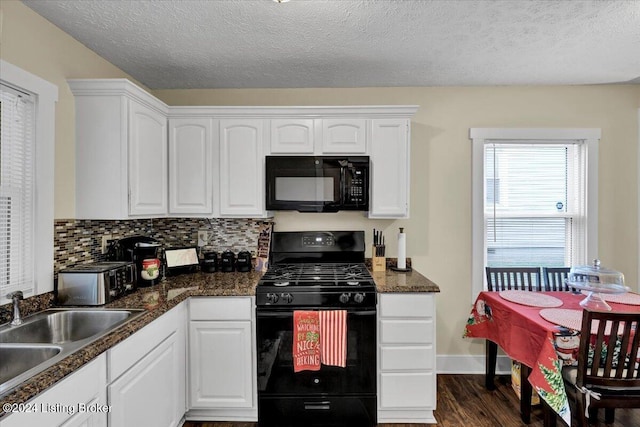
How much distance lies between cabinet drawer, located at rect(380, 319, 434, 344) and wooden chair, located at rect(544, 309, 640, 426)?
84 cm

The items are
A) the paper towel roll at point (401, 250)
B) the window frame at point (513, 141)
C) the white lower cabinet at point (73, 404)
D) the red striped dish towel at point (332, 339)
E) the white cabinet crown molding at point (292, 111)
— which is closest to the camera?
the white lower cabinet at point (73, 404)

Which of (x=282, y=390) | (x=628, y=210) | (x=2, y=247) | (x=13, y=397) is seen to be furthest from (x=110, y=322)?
(x=628, y=210)

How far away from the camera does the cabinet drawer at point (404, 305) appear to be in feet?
7.63

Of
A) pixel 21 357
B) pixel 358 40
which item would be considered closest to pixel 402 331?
pixel 358 40

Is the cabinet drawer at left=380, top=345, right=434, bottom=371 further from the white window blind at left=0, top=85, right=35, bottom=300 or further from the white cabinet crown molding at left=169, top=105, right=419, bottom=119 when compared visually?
the white window blind at left=0, top=85, right=35, bottom=300

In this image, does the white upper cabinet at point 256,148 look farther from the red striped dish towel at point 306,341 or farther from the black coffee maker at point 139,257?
the red striped dish towel at point 306,341

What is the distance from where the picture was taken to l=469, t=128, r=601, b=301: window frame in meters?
3.02

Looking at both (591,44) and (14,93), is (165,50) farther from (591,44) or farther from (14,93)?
(591,44)

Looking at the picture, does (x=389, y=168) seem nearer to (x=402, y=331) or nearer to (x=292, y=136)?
(x=292, y=136)

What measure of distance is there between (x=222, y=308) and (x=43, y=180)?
1235 mm

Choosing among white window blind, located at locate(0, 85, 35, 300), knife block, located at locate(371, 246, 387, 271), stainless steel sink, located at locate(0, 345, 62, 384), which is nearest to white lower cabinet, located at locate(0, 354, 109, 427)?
stainless steel sink, located at locate(0, 345, 62, 384)

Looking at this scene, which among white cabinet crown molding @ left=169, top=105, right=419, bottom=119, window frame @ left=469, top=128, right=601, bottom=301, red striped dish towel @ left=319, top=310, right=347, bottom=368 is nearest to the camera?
red striped dish towel @ left=319, top=310, right=347, bottom=368

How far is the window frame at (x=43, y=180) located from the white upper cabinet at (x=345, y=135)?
1706 millimetres

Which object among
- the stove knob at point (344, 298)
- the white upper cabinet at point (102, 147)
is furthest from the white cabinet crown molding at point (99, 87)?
the stove knob at point (344, 298)
